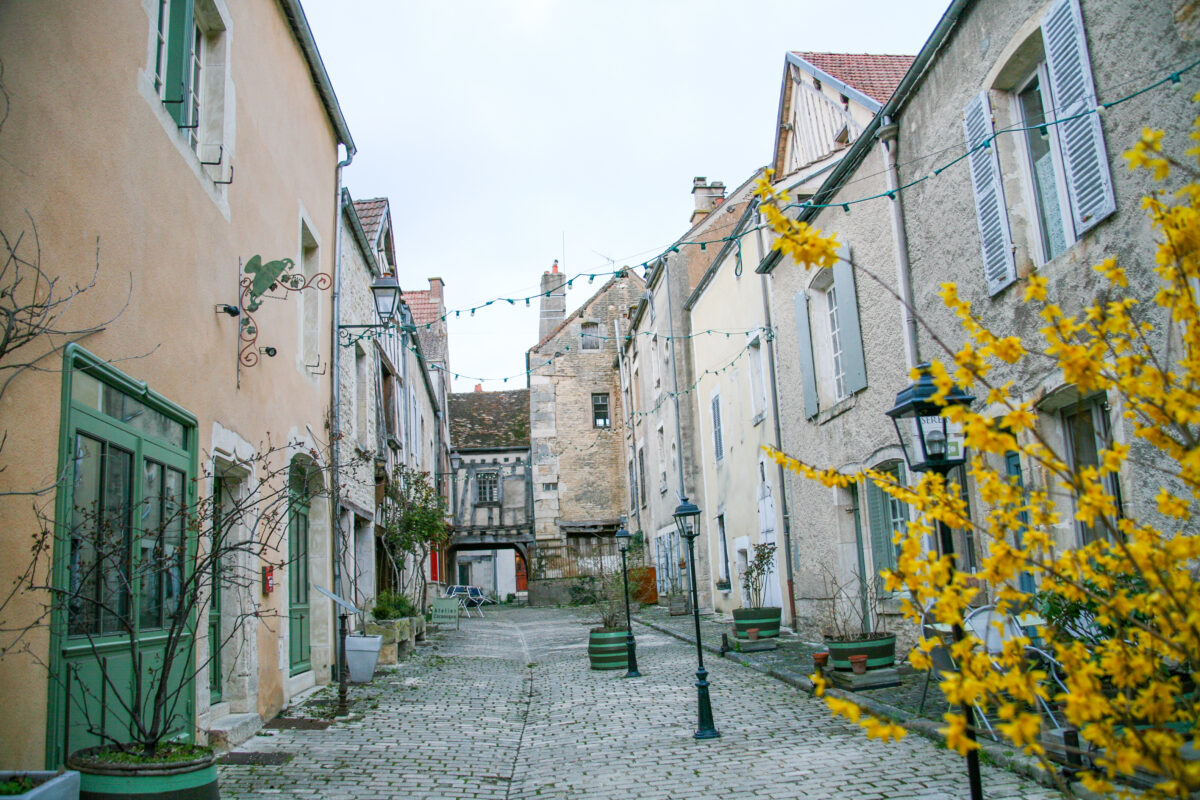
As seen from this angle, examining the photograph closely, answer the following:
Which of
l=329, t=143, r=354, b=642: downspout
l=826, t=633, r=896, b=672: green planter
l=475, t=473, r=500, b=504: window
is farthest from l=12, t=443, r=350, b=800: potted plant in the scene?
l=475, t=473, r=500, b=504: window

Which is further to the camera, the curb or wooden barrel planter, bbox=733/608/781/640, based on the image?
wooden barrel planter, bbox=733/608/781/640

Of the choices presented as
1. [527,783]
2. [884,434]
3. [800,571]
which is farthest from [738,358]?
[527,783]

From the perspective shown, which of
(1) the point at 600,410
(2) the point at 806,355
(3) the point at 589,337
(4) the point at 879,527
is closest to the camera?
(4) the point at 879,527

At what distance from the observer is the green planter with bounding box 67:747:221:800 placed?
10.6 ft

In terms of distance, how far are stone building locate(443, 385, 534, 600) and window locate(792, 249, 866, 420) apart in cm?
1938

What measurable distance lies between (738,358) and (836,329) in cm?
400

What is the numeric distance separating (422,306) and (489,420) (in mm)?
7738

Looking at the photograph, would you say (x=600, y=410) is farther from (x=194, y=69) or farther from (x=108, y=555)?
(x=108, y=555)

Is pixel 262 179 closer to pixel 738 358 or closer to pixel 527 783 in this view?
pixel 527 783

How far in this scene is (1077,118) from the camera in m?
5.38

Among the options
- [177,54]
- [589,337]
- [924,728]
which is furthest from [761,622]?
[589,337]

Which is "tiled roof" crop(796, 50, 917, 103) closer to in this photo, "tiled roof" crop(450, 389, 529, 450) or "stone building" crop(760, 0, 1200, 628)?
"stone building" crop(760, 0, 1200, 628)

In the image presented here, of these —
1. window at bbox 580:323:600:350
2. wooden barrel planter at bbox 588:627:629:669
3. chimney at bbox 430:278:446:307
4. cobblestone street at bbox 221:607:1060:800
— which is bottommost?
cobblestone street at bbox 221:607:1060:800

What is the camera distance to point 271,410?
24.3 feet
